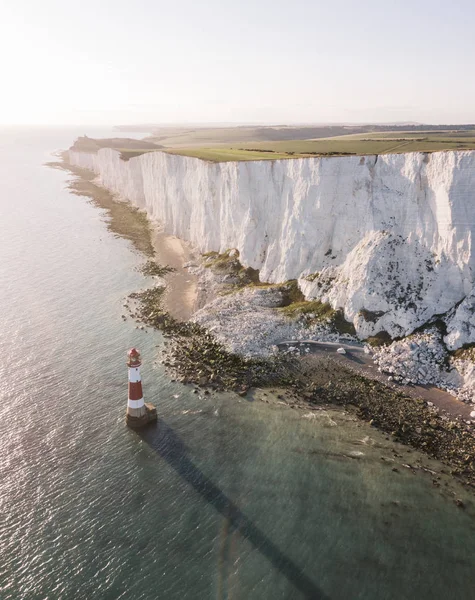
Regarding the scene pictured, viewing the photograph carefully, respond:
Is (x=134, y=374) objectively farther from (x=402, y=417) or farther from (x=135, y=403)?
(x=402, y=417)

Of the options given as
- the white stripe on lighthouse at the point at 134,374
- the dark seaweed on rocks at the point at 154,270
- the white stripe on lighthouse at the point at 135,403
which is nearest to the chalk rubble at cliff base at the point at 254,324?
the white stripe on lighthouse at the point at 135,403

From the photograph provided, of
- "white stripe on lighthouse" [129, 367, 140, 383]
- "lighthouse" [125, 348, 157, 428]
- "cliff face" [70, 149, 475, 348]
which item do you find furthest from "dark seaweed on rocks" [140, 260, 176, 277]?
"white stripe on lighthouse" [129, 367, 140, 383]

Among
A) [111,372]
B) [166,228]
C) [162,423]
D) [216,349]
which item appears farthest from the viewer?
[166,228]

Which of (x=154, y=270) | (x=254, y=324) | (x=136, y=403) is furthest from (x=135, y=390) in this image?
(x=154, y=270)

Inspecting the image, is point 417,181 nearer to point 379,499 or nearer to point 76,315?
point 379,499

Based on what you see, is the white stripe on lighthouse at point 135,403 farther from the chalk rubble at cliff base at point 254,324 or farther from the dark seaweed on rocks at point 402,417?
the dark seaweed on rocks at point 402,417

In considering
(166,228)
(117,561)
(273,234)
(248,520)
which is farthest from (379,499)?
(166,228)

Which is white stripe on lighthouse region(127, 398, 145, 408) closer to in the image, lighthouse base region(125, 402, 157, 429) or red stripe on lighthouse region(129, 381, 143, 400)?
red stripe on lighthouse region(129, 381, 143, 400)
